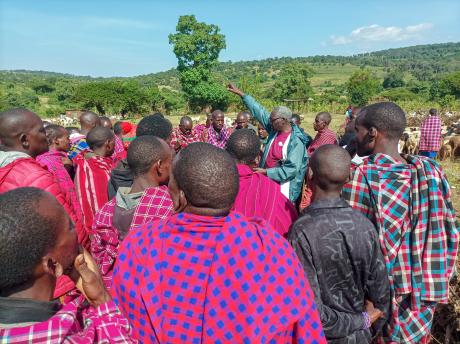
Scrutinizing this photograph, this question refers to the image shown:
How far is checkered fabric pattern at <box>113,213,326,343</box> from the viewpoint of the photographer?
135 centimetres

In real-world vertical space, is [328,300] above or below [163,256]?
below

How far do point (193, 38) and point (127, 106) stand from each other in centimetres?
1214

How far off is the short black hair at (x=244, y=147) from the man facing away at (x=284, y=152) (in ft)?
3.62

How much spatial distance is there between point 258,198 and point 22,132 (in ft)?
5.80

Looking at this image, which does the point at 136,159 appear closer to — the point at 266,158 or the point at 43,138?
the point at 43,138

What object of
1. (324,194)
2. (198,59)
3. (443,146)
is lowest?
(443,146)

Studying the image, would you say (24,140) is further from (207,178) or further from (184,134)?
Answer: (184,134)

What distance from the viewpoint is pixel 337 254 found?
1851 mm

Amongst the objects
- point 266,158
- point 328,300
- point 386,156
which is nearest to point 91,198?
point 266,158

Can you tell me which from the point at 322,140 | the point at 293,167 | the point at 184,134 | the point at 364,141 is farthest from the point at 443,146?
the point at 364,141

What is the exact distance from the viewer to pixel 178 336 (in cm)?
138

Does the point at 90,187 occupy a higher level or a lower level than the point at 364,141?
lower

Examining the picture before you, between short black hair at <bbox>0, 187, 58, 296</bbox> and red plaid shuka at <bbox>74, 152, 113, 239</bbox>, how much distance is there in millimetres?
2007

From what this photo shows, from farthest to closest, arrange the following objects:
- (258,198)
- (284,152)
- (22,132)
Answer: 1. (284,152)
2. (22,132)
3. (258,198)
